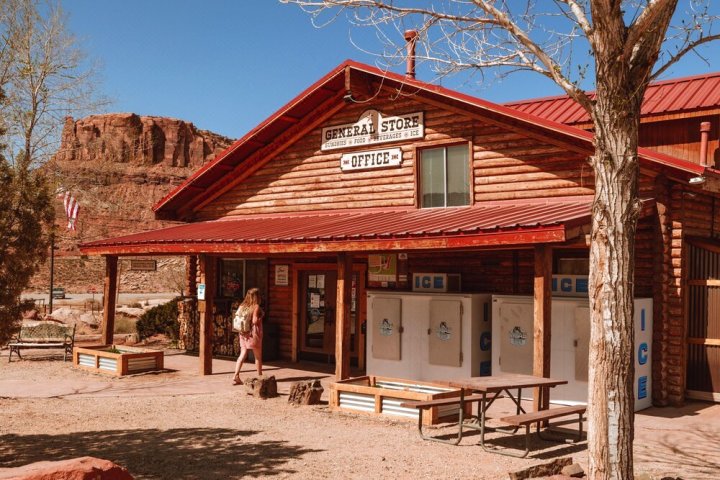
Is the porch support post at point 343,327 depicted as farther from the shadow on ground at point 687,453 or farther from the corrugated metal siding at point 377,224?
the shadow on ground at point 687,453

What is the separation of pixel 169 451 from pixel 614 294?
5011 mm

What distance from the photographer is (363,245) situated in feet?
37.1

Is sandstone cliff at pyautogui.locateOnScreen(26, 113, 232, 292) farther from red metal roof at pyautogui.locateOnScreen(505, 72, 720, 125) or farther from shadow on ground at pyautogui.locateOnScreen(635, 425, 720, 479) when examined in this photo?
shadow on ground at pyautogui.locateOnScreen(635, 425, 720, 479)

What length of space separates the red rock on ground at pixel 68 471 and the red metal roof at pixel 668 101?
1146cm

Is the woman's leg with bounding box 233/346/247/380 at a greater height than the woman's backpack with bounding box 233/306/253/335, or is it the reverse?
the woman's backpack with bounding box 233/306/253/335

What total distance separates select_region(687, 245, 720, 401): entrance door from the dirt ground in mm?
390

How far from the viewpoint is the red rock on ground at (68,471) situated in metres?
4.83

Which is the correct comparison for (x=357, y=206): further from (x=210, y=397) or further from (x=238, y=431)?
(x=238, y=431)

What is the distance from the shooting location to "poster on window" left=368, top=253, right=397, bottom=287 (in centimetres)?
1443

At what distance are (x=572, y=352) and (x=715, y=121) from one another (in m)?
6.08

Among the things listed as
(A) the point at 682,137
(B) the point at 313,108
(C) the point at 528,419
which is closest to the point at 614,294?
(C) the point at 528,419

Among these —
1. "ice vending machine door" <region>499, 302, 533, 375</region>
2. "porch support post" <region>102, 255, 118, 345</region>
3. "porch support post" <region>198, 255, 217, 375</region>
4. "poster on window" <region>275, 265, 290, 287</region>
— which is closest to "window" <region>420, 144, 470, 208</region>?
"ice vending machine door" <region>499, 302, 533, 375</region>

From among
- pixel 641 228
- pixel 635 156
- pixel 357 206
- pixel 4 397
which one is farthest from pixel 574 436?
pixel 4 397

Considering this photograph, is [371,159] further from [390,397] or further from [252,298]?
[390,397]
